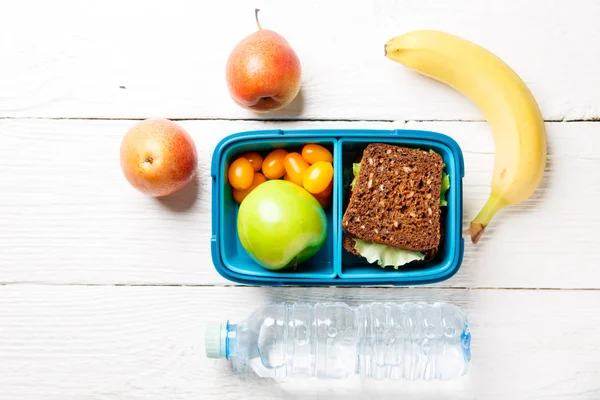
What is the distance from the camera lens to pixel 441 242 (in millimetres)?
893

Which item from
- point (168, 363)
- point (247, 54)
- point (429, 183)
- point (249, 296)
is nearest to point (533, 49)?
point (429, 183)

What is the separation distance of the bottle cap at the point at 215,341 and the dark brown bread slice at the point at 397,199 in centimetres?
24

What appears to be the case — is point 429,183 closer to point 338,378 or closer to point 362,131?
point 362,131

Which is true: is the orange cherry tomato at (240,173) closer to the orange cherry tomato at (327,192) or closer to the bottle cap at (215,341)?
the orange cherry tomato at (327,192)

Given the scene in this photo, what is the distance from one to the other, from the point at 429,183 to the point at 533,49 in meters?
0.30

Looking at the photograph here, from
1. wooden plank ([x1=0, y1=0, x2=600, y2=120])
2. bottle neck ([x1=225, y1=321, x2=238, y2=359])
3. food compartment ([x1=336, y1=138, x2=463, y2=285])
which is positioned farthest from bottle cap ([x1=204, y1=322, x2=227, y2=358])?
wooden plank ([x1=0, y1=0, x2=600, y2=120])

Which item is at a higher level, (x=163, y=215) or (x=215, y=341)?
(x=163, y=215)

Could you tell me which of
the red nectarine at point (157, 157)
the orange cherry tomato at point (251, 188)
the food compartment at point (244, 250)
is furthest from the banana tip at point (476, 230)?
the red nectarine at point (157, 157)

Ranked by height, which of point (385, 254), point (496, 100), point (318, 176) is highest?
point (496, 100)

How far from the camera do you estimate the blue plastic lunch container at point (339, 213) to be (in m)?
0.86

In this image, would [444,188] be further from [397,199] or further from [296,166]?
[296,166]

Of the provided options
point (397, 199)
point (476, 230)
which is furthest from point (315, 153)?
point (476, 230)

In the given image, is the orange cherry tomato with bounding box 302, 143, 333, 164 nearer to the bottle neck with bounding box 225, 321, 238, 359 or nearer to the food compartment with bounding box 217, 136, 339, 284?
the food compartment with bounding box 217, 136, 339, 284

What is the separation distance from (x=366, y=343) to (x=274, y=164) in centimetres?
32
